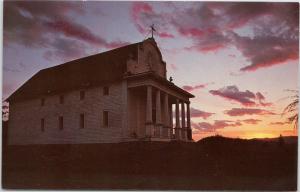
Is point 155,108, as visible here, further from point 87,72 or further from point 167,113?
point 87,72

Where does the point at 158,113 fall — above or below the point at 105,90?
below

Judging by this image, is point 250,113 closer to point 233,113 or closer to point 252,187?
Answer: point 233,113

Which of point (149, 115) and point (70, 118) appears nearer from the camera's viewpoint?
point (149, 115)

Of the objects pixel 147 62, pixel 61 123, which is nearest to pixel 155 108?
pixel 147 62

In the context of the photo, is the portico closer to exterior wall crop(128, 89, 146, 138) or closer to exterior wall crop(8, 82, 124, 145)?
exterior wall crop(128, 89, 146, 138)

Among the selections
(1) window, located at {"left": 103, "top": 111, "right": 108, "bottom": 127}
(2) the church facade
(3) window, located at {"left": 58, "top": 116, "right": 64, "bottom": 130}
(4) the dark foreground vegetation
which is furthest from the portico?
(3) window, located at {"left": 58, "top": 116, "right": 64, "bottom": 130}

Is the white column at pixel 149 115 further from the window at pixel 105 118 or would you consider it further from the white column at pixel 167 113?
the window at pixel 105 118
